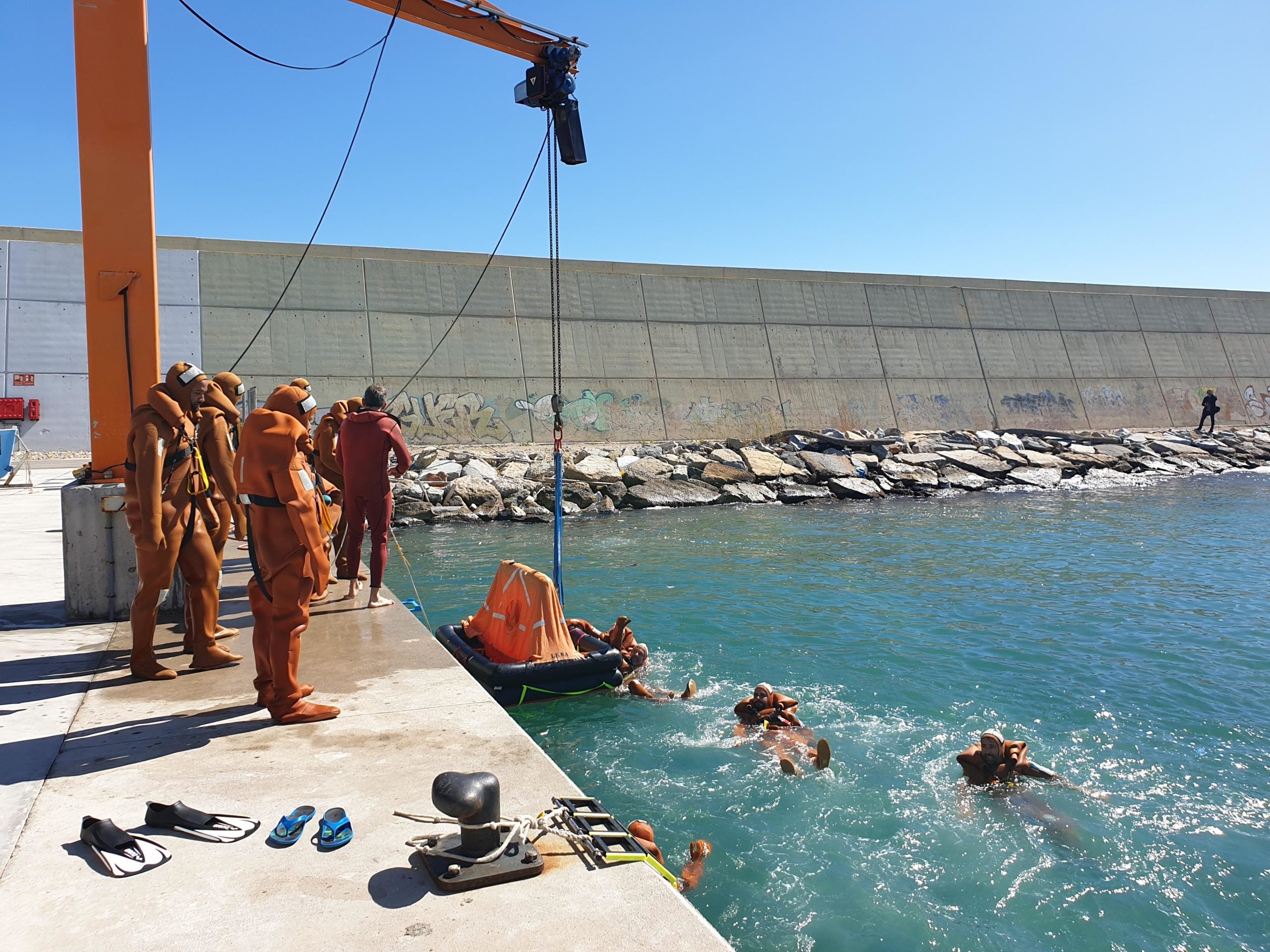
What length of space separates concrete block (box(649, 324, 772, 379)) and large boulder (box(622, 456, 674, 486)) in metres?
7.05

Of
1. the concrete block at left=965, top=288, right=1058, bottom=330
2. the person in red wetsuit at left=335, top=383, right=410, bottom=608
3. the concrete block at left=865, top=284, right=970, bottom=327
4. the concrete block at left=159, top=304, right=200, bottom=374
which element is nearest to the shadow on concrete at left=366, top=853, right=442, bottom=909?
the person in red wetsuit at left=335, top=383, right=410, bottom=608

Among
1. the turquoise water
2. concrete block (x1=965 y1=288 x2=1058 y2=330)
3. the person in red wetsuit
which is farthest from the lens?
concrete block (x1=965 y1=288 x2=1058 y2=330)

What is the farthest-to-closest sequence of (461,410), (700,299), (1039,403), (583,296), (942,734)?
(1039,403), (700,299), (583,296), (461,410), (942,734)

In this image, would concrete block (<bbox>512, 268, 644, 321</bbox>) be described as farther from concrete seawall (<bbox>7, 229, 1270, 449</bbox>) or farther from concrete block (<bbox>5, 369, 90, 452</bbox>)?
concrete block (<bbox>5, 369, 90, 452</bbox>)

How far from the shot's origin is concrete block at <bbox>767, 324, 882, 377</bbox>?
31688mm

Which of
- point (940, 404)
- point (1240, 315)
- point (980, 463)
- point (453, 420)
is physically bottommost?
point (980, 463)

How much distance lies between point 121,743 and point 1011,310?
1509 inches

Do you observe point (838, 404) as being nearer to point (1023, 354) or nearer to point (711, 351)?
point (711, 351)

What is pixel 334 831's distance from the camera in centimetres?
336

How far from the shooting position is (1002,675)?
8.43 metres

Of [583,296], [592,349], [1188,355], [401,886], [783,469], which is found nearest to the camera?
[401,886]

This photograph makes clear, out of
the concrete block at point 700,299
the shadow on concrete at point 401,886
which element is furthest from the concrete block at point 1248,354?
the shadow on concrete at point 401,886

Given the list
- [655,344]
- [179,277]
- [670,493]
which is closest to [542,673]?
[670,493]

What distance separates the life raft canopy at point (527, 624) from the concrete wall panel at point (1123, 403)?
1366 inches
